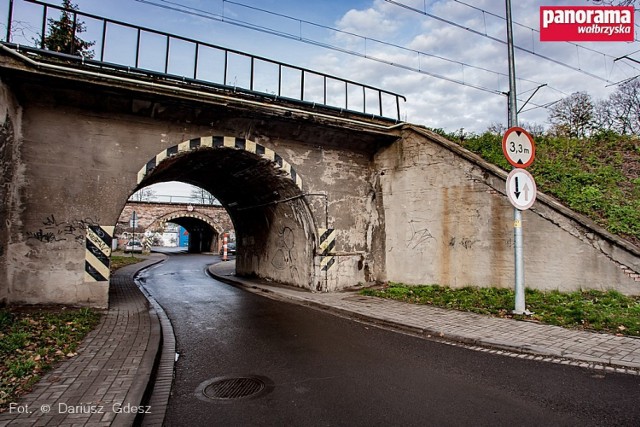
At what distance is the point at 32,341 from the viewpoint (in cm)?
541

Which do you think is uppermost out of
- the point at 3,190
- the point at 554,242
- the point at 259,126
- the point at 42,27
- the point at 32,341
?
the point at 42,27

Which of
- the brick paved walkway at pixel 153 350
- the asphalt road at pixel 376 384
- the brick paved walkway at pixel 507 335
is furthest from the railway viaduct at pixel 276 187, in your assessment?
the asphalt road at pixel 376 384

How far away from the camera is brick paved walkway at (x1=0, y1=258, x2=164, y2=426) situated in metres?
3.21

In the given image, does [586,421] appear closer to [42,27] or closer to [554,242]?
[554,242]

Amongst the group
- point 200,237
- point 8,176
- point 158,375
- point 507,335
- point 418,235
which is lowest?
point 158,375

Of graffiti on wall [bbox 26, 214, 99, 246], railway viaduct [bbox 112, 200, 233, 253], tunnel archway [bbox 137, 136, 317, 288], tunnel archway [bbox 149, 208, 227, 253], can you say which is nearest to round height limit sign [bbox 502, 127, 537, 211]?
tunnel archway [bbox 137, 136, 317, 288]

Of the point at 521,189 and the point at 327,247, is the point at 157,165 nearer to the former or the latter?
the point at 327,247

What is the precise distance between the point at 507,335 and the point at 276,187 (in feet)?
25.7

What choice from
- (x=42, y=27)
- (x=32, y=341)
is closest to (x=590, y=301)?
(x=32, y=341)

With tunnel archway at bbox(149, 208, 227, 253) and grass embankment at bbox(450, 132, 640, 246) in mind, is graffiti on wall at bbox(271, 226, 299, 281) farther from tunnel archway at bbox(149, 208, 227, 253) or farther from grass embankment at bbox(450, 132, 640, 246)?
tunnel archway at bbox(149, 208, 227, 253)

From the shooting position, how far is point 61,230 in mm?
8047

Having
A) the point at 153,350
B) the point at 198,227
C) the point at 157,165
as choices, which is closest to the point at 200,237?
the point at 198,227

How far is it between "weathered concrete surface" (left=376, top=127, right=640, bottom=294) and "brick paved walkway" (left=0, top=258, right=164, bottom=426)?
7.28 metres

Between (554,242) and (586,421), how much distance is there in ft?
18.9
